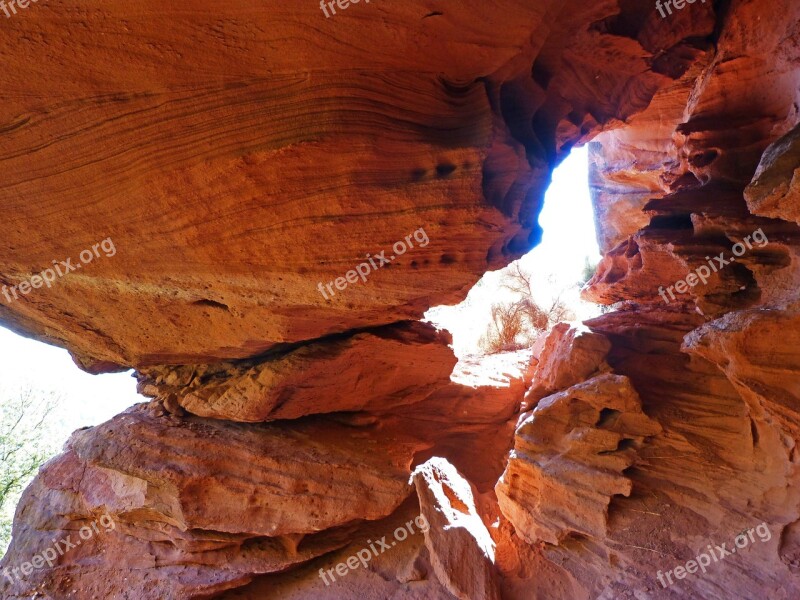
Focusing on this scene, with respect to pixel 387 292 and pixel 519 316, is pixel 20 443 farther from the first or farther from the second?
pixel 387 292

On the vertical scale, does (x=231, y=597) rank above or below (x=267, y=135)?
below

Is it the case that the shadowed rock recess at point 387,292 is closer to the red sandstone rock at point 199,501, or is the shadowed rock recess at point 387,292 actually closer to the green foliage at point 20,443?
the red sandstone rock at point 199,501

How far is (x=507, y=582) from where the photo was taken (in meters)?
6.36

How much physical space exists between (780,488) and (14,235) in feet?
28.4

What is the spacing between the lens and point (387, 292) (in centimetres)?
462

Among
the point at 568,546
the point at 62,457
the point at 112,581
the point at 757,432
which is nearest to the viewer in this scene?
the point at 757,432

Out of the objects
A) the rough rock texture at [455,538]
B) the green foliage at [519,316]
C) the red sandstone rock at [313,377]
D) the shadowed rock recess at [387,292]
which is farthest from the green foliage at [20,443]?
the green foliage at [519,316]

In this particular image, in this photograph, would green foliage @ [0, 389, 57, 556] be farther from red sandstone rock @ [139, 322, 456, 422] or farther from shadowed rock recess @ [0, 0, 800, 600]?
red sandstone rock @ [139, 322, 456, 422]

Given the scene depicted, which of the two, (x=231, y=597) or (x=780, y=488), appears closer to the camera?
(x=780, y=488)

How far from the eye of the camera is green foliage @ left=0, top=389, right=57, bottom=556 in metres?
13.8

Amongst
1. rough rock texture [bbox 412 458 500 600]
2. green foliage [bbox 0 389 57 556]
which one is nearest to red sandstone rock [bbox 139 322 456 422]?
rough rock texture [bbox 412 458 500 600]

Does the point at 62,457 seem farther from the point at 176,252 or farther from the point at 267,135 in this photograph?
the point at 267,135

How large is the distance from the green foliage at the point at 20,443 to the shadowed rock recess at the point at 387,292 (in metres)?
9.24

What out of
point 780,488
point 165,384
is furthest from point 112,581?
point 780,488
